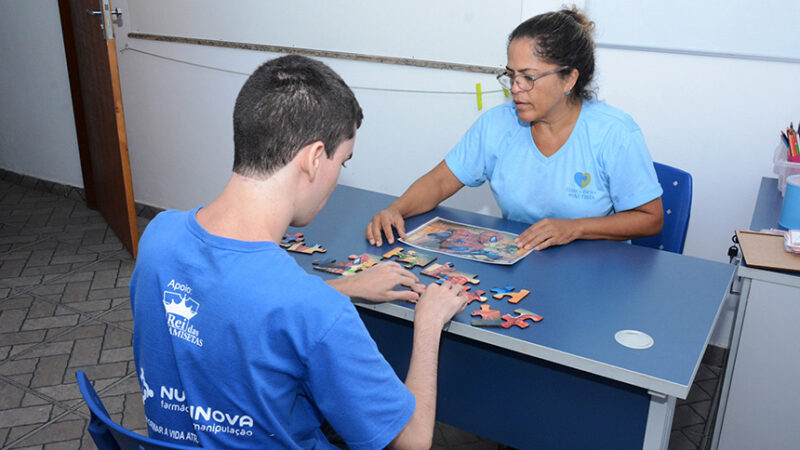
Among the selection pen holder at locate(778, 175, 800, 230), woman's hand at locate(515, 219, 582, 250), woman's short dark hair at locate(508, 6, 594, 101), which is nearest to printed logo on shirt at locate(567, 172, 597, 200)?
woman's hand at locate(515, 219, 582, 250)

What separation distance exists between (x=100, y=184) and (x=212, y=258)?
4053 millimetres

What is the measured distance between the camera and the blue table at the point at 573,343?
60.0 inches

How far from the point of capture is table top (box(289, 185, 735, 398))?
1.48 m

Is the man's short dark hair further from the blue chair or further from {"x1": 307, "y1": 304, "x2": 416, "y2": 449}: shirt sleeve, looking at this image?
the blue chair

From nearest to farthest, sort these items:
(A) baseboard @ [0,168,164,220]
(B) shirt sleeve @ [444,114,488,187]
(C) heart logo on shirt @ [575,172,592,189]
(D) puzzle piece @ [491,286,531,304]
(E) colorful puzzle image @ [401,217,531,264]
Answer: (D) puzzle piece @ [491,286,531,304] → (E) colorful puzzle image @ [401,217,531,264] → (C) heart logo on shirt @ [575,172,592,189] → (B) shirt sleeve @ [444,114,488,187] → (A) baseboard @ [0,168,164,220]

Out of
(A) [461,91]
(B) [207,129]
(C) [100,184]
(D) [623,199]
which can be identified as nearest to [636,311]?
(D) [623,199]

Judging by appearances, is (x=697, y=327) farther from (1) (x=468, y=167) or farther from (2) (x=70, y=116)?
(2) (x=70, y=116)

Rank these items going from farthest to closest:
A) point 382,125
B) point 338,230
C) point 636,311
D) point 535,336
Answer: point 382,125, point 338,230, point 636,311, point 535,336

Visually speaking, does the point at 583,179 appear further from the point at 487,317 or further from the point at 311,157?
the point at 311,157

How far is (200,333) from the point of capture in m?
1.15

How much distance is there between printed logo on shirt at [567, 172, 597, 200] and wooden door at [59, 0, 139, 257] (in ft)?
8.97

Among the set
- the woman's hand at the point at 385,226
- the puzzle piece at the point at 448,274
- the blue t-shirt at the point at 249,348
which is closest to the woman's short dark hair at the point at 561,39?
the woman's hand at the point at 385,226

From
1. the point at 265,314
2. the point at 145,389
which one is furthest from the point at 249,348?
the point at 145,389

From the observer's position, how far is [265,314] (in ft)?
3.66
